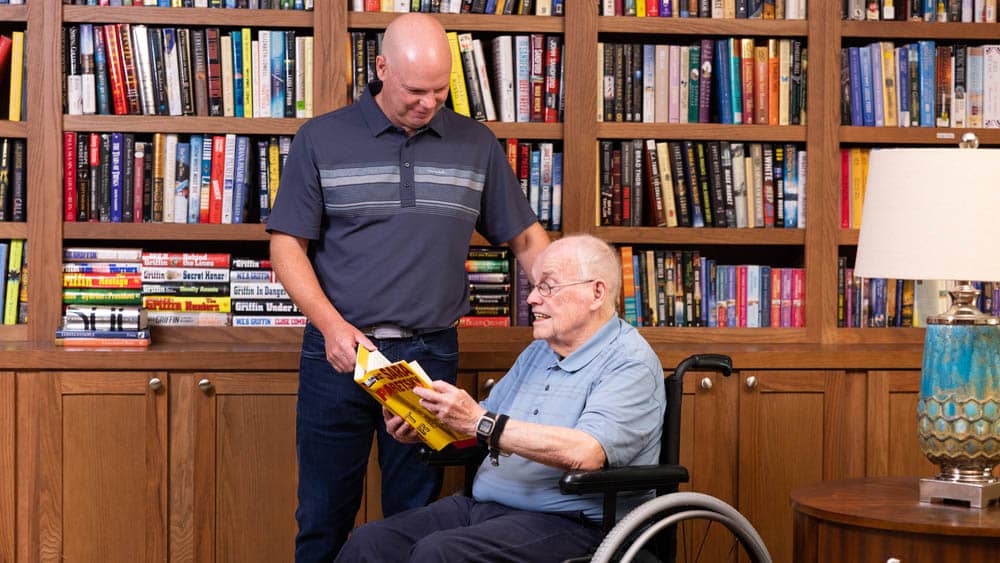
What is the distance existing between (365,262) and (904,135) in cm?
172

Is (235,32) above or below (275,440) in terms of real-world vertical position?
above

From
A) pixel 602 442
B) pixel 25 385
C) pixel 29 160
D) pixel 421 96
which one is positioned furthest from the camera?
pixel 29 160

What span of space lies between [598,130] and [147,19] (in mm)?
1324

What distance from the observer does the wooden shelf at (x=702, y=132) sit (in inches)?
138

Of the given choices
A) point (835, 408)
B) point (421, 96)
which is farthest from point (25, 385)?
point (835, 408)

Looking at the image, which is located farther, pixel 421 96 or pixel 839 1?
pixel 839 1

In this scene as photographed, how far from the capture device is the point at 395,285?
111 inches

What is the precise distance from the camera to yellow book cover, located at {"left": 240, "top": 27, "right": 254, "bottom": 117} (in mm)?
3436

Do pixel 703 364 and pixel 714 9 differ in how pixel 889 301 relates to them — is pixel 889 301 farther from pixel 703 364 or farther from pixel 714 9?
pixel 703 364

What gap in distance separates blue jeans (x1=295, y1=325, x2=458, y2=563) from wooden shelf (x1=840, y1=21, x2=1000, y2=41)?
1603 millimetres

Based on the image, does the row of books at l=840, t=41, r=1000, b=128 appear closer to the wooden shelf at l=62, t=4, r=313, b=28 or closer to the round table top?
the round table top

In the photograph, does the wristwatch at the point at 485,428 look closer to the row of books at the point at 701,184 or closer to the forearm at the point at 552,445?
the forearm at the point at 552,445

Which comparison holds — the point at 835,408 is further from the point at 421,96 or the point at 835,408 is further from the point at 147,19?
the point at 147,19

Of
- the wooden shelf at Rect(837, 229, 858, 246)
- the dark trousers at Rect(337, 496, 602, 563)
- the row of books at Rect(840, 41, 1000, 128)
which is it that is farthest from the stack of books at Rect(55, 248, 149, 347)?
the row of books at Rect(840, 41, 1000, 128)
